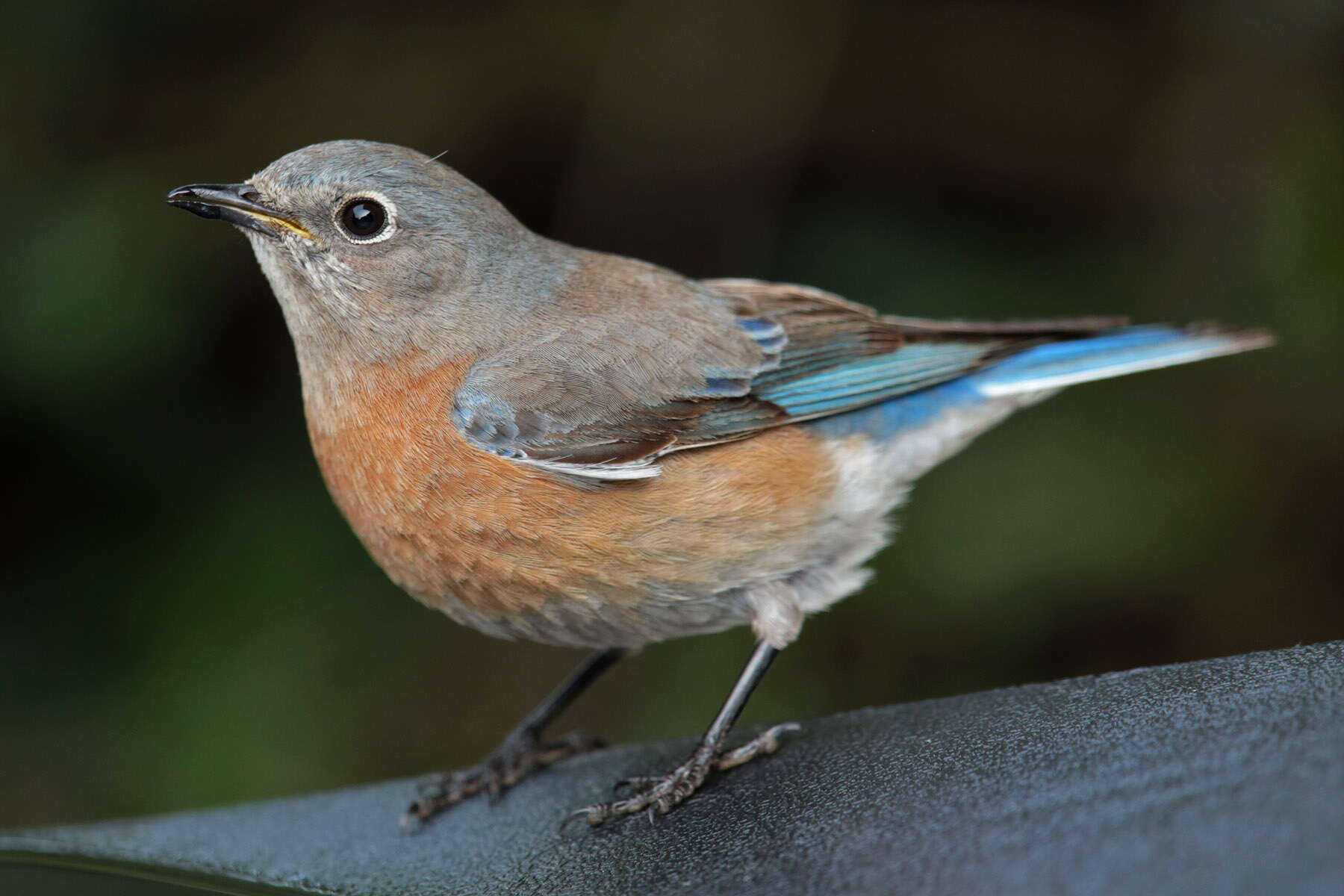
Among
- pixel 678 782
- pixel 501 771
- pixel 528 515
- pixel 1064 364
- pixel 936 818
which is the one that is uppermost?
pixel 1064 364

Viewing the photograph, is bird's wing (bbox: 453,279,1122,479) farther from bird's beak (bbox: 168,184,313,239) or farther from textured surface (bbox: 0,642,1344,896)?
textured surface (bbox: 0,642,1344,896)

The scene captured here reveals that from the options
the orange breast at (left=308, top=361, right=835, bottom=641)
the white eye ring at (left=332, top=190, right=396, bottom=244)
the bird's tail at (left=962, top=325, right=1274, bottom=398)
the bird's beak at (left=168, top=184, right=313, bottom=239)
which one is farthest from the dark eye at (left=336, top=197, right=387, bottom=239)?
the bird's tail at (left=962, top=325, right=1274, bottom=398)

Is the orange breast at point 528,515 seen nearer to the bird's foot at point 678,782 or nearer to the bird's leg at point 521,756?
the bird's foot at point 678,782

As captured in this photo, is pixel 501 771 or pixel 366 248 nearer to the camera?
pixel 366 248

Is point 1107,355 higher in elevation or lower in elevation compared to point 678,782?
higher

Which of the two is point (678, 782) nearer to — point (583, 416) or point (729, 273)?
point (583, 416)

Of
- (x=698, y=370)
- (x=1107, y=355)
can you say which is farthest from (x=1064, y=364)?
(x=698, y=370)

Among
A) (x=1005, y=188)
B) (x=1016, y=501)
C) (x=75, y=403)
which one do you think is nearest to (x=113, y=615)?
(x=75, y=403)
